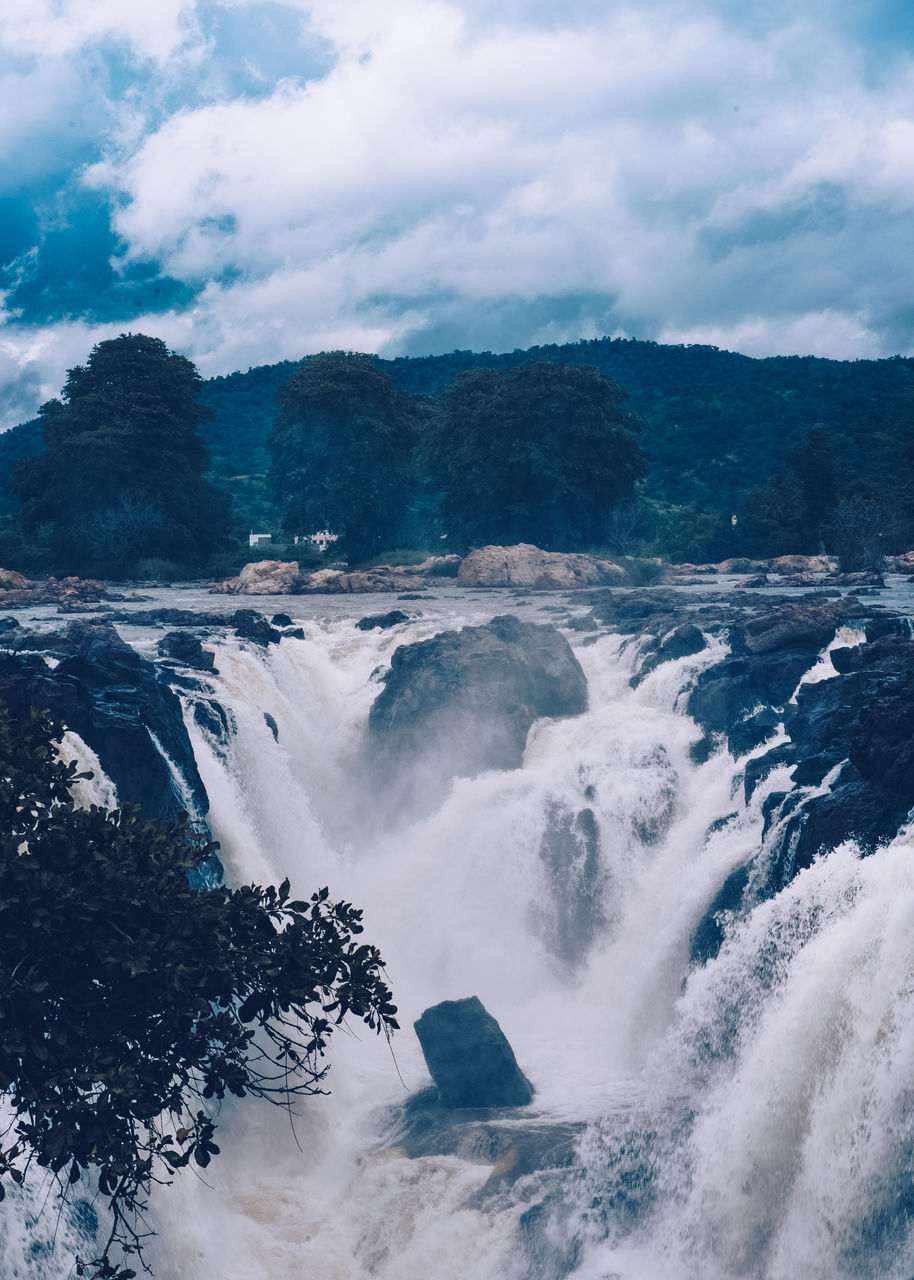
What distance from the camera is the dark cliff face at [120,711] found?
52.5ft

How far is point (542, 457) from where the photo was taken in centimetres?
5262

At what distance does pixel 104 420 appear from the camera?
54844mm

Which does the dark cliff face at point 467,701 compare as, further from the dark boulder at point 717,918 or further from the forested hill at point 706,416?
the forested hill at point 706,416

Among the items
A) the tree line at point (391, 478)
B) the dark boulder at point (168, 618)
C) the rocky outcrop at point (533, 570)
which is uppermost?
the tree line at point (391, 478)

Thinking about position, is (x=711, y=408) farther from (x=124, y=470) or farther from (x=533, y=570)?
(x=124, y=470)

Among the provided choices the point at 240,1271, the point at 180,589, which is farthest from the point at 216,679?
the point at 180,589

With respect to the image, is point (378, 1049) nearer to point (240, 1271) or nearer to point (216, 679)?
point (240, 1271)

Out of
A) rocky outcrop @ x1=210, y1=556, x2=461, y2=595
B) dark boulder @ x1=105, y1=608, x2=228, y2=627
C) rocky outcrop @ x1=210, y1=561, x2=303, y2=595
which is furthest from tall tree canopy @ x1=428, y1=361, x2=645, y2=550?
dark boulder @ x1=105, y1=608, x2=228, y2=627

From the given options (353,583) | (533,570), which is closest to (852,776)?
(533,570)

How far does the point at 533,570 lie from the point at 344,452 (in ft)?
54.2

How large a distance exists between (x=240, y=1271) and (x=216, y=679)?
1411 centimetres

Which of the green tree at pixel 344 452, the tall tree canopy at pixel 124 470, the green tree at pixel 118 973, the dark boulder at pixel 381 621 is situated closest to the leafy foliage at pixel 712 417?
the green tree at pixel 344 452

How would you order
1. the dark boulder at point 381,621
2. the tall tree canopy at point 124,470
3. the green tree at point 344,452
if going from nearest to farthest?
the dark boulder at point 381,621 → the tall tree canopy at point 124,470 → the green tree at point 344,452

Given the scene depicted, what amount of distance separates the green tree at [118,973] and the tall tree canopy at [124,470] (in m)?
47.7
